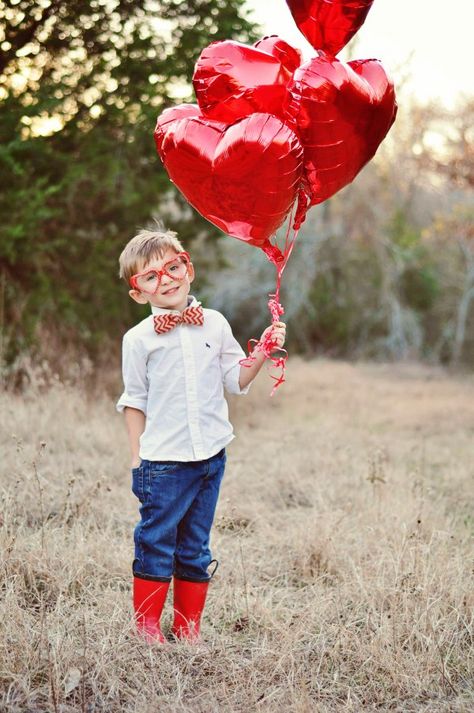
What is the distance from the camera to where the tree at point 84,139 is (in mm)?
6383

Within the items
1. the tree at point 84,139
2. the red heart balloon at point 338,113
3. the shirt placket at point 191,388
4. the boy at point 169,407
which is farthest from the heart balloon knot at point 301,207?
the tree at point 84,139

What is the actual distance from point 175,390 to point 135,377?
0.16 metres

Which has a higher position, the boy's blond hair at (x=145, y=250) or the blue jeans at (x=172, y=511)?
the boy's blond hair at (x=145, y=250)

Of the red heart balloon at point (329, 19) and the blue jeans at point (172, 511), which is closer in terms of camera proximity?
the red heart balloon at point (329, 19)

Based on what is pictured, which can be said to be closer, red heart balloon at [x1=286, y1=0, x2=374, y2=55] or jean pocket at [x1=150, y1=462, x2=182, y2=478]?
red heart balloon at [x1=286, y1=0, x2=374, y2=55]

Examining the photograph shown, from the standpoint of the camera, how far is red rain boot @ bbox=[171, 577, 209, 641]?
2.78 metres

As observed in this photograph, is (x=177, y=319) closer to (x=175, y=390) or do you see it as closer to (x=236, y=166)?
(x=175, y=390)

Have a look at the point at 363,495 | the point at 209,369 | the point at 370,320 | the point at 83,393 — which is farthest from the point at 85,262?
the point at 370,320

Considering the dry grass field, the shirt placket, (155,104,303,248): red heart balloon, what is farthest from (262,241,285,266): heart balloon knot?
the dry grass field

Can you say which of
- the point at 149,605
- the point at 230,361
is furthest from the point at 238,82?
the point at 149,605

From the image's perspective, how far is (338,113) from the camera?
251 cm

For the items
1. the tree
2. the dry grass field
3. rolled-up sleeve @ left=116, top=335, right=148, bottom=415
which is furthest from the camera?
the tree

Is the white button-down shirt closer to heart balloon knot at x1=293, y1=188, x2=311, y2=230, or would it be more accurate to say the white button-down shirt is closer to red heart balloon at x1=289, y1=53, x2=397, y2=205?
A: heart balloon knot at x1=293, y1=188, x2=311, y2=230

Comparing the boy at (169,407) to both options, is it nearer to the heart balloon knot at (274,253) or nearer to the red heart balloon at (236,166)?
the red heart balloon at (236,166)
